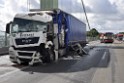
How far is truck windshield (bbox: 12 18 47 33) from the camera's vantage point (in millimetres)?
21031

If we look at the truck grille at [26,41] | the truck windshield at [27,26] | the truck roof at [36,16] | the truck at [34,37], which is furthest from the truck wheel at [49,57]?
the truck roof at [36,16]

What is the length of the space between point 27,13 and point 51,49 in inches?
98.1

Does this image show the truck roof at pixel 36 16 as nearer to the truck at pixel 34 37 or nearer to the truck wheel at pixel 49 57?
the truck at pixel 34 37

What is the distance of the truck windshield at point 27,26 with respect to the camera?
2103cm

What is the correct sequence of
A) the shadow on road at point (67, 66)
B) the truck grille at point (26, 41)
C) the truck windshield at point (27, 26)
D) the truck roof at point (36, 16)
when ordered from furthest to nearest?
the truck roof at point (36, 16) < the truck windshield at point (27, 26) < the truck grille at point (26, 41) < the shadow on road at point (67, 66)

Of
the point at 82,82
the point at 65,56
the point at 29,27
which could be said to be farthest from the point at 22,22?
the point at 82,82

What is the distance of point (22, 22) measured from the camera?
847 inches

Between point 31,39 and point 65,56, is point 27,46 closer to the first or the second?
point 31,39

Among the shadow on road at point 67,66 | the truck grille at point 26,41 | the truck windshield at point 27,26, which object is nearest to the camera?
the shadow on road at point 67,66

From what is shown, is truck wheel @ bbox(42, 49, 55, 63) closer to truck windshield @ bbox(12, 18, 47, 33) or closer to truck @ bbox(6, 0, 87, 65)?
truck @ bbox(6, 0, 87, 65)

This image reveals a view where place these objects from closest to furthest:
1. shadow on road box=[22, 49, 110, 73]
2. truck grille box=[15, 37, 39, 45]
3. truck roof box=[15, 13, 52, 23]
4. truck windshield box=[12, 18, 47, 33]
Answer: shadow on road box=[22, 49, 110, 73] < truck grille box=[15, 37, 39, 45] < truck windshield box=[12, 18, 47, 33] < truck roof box=[15, 13, 52, 23]

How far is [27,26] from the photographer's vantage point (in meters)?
21.2

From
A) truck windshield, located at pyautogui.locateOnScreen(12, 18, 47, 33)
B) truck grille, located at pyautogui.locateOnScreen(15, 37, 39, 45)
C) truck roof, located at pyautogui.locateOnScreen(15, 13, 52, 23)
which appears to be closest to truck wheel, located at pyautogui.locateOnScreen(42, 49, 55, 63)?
truck grille, located at pyautogui.locateOnScreen(15, 37, 39, 45)

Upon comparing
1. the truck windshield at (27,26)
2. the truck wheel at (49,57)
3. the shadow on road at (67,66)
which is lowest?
the shadow on road at (67,66)
